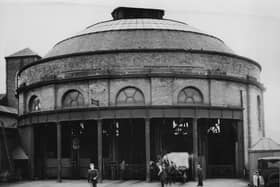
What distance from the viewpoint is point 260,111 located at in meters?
41.0

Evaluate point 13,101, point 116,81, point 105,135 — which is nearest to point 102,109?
point 116,81

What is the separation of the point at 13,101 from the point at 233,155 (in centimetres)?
3091

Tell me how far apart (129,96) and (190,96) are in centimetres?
425

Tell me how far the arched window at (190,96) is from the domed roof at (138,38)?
3.67 metres

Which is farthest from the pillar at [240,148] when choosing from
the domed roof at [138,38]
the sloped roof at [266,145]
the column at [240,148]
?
the domed roof at [138,38]

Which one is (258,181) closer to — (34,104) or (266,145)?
(266,145)

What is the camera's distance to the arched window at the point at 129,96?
1331 inches

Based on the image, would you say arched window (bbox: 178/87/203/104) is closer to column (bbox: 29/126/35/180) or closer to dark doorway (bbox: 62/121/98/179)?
dark doorway (bbox: 62/121/98/179)

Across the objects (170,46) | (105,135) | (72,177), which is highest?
(170,46)

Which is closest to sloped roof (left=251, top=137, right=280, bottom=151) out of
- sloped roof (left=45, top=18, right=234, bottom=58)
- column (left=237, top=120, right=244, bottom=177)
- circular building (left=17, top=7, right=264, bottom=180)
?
circular building (left=17, top=7, right=264, bottom=180)

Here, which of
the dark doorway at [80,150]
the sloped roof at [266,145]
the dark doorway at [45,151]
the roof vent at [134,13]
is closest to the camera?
the sloped roof at [266,145]

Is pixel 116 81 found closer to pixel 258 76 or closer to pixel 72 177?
pixel 72 177

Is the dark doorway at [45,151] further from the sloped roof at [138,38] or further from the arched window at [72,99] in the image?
the sloped roof at [138,38]

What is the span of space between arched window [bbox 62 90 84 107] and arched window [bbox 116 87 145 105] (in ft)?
9.62
